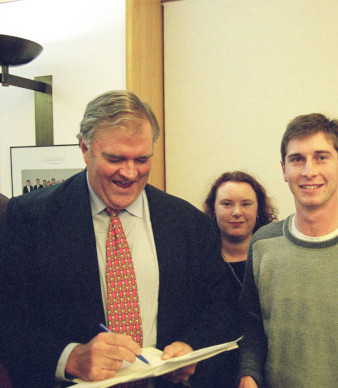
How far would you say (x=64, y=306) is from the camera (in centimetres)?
119

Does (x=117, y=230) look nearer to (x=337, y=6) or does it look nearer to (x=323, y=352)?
(x=323, y=352)

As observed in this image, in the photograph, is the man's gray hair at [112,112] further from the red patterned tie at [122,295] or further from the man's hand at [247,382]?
the man's hand at [247,382]

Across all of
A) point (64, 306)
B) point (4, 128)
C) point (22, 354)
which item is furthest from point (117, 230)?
point (4, 128)

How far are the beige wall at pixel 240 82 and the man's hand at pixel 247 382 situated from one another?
1234mm

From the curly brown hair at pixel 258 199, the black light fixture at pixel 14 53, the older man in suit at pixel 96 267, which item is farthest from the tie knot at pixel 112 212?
the black light fixture at pixel 14 53

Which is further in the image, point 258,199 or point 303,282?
point 258,199

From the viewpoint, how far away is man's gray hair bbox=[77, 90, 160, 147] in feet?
3.92

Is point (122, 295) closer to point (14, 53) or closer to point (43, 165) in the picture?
point (43, 165)

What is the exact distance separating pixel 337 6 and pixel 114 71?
1265 mm

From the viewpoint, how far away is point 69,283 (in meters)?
1.19

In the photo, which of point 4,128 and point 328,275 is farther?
point 4,128

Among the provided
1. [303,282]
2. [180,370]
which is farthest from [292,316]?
[180,370]

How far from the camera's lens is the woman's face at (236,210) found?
1952 millimetres

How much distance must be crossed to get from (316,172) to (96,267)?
2.40 ft
